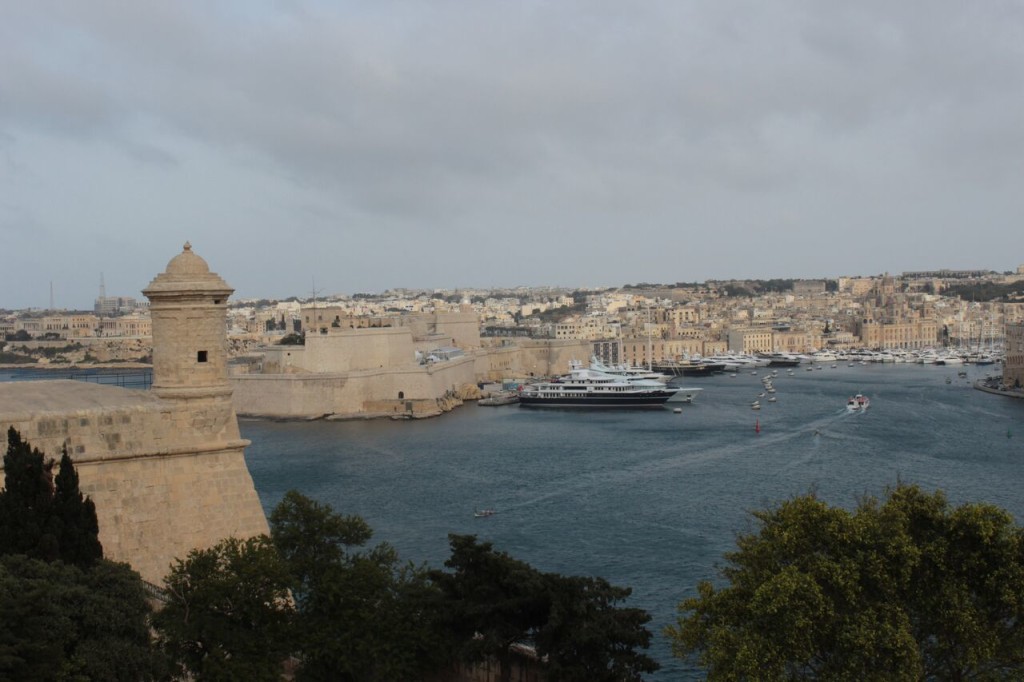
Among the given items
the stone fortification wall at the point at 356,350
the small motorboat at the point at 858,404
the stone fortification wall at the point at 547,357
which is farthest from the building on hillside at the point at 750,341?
the stone fortification wall at the point at 356,350

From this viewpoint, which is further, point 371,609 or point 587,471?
point 587,471

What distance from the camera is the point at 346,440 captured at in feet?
76.6

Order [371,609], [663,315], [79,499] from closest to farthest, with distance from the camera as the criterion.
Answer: [79,499] → [371,609] → [663,315]

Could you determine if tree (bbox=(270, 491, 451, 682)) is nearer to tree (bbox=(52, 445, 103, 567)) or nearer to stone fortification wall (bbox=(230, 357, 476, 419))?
tree (bbox=(52, 445, 103, 567))

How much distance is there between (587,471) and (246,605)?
1352 centimetres

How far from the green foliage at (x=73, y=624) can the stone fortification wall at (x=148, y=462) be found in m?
0.67

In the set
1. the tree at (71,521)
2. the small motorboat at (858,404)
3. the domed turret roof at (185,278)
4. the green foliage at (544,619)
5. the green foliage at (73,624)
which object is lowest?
the small motorboat at (858,404)

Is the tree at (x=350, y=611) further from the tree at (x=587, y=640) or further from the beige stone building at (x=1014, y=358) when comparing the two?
the beige stone building at (x=1014, y=358)

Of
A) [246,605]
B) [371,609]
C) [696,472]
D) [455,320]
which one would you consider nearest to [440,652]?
[371,609]

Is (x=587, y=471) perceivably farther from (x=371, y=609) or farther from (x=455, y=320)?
(x=455, y=320)

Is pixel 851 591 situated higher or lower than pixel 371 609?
higher

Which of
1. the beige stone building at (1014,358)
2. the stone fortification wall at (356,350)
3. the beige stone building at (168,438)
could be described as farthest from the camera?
the beige stone building at (1014,358)

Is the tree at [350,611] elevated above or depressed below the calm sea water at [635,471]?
above

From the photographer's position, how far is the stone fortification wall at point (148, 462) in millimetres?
5344
